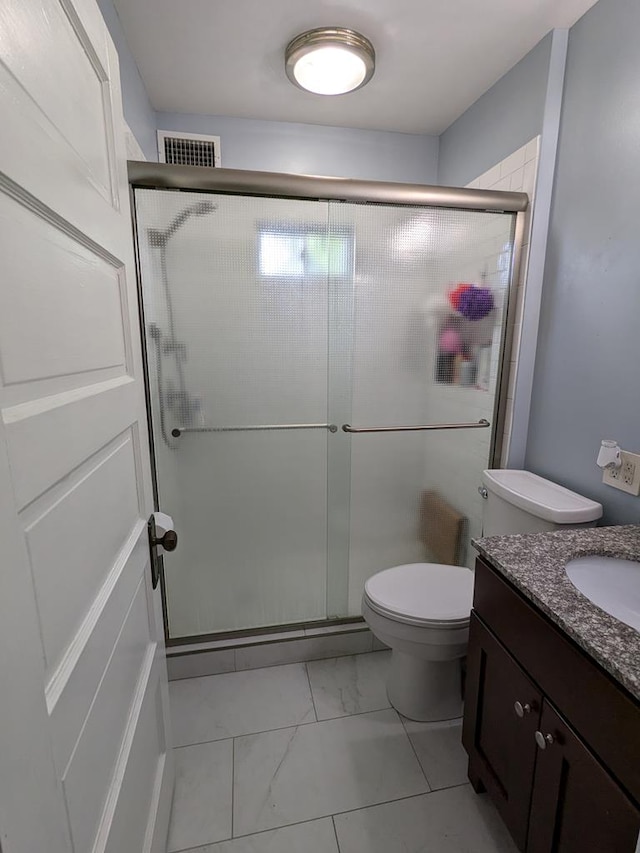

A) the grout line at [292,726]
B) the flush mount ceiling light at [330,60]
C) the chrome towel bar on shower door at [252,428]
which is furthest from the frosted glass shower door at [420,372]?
the flush mount ceiling light at [330,60]

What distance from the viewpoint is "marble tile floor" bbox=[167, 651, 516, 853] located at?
109 centimetres

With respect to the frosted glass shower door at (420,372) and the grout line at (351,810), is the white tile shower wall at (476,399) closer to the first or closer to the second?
the frosted glass shower door at (420,372)

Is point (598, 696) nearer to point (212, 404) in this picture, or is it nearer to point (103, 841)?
point (103, 841)

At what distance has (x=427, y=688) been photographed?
4.69ft

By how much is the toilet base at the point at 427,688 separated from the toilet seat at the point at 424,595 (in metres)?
0.21

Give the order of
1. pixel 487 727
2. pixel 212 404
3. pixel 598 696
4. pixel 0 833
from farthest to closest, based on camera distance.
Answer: pixel 212 404, pixel 487 727, pixel 598 696, pixel 0 833

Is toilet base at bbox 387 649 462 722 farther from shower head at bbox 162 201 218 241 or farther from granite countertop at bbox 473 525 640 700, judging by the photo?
shower head at bbox 162 201 218 241

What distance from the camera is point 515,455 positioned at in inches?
65.7

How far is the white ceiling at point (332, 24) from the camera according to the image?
50.9 inches

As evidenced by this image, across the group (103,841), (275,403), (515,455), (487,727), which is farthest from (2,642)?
(515,455)

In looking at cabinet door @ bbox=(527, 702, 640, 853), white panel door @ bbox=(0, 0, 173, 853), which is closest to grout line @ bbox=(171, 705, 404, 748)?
white panel door @ bbox=(0, 0, 173, 853)

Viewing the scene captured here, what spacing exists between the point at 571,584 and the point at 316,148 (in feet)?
7.29

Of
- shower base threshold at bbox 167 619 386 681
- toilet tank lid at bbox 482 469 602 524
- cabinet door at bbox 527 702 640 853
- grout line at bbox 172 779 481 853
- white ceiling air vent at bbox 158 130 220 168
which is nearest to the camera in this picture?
cabinet door at bbox 527 702 640 853

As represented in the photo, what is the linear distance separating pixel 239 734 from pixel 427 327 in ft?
5.47
